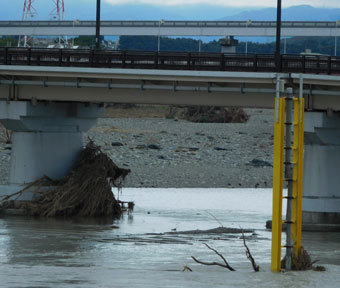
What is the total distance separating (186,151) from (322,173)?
2727cm

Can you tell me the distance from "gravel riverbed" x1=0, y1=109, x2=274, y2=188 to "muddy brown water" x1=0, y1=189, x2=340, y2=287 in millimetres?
9204

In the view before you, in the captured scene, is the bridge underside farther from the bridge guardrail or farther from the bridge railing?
the bridge guardrail

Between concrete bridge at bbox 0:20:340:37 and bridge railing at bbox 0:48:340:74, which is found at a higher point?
concrete bridge at bbox 0:20:340:37

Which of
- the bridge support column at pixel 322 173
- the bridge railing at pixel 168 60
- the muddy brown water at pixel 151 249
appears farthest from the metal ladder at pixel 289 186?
the bridge support column at pixel 322 173

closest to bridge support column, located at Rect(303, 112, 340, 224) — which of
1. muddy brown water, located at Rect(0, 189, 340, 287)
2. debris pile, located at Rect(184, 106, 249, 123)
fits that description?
muddy brown water, located at Rect(0, 189, 340, 287)

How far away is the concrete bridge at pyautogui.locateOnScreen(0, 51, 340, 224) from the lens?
30.4 meters

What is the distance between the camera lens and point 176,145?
59.4 m

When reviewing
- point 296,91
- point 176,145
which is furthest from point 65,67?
point 176,145

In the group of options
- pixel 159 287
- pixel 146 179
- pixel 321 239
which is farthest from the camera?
pixel 146 179

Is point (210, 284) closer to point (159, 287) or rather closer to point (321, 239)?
point (159, 287)

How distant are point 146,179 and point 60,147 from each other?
14941 mm

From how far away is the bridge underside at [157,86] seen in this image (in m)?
30.3

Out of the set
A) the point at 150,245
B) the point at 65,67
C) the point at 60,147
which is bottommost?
the point at 150,245

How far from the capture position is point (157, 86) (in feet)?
105
